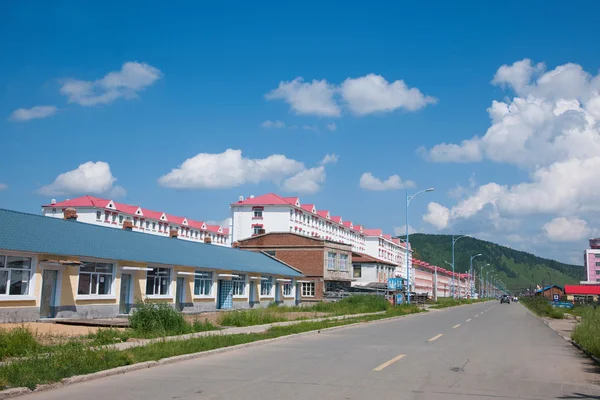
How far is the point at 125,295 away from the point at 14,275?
766 centimetres

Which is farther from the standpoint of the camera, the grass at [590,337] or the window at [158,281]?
the window at [158,281]

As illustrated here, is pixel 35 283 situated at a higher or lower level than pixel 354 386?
higher

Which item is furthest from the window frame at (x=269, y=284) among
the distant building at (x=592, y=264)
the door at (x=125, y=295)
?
the distant building at (x=592, y=264)

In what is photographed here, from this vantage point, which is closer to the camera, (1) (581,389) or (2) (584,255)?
(1) (581,389)

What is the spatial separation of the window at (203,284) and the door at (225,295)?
1727 mm

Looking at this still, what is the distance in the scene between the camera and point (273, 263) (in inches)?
2063

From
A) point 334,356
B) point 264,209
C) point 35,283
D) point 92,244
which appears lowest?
point 334,356

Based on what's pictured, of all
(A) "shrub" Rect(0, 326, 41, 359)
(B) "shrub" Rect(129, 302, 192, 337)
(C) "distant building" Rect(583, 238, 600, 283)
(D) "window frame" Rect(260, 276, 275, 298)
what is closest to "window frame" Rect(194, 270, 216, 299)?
(D) "window frame" Rect(260, 276, 275, 298)

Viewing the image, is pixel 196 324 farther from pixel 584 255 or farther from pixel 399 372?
pixel 584 255

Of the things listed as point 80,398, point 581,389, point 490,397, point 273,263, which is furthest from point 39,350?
point 273,263

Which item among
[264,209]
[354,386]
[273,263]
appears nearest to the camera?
[354,386]

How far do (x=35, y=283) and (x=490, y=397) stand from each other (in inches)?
791

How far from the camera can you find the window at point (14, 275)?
21859 mm

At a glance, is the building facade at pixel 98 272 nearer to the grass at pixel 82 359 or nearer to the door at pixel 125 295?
the door at pixel 125 295
